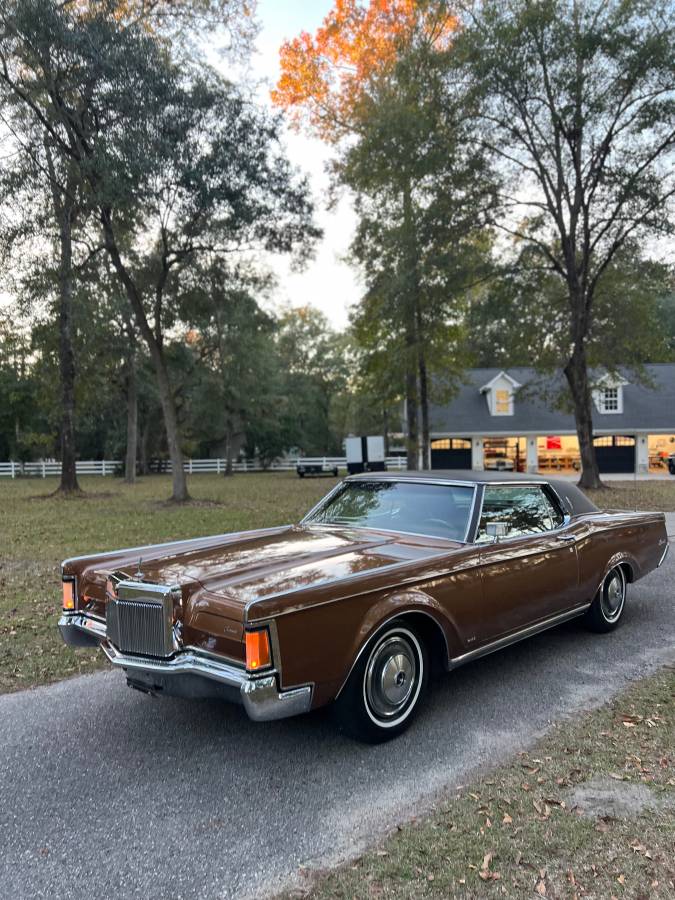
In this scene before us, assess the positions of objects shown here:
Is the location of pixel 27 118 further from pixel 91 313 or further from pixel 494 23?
pixel 494 23

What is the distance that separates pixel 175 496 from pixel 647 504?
13.0 meters

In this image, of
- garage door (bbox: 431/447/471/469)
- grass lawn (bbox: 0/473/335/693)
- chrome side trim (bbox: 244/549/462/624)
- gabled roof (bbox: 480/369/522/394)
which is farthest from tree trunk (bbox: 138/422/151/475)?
chrome side trim (bbox: 244/549/462/624)

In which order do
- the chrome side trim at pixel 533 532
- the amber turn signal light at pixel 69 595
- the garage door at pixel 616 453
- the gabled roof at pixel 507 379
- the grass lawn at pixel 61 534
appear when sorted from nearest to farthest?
1. the amber turn signal light at pixel 69 595
2. the chrome side trim at pixel 533 532
3. the grass lawn at pixel 61 534
4. the garage door at pixel 616 453
5. the gabled roof at pixel 507 379

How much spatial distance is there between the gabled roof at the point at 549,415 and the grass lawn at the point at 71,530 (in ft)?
31.7

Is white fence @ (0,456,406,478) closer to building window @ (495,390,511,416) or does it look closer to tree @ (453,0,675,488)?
building window @ (495,390,511,416)

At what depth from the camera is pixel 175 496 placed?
1830 cm

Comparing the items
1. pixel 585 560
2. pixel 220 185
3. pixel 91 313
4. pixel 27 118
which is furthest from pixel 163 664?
pixel 91 313

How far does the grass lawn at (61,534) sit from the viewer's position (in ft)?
16.6

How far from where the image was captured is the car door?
4.16 metres

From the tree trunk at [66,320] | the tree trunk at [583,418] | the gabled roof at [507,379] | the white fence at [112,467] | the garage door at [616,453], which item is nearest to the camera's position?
the tree trunk at [66,320]

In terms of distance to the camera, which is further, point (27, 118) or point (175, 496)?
point (175, 496)

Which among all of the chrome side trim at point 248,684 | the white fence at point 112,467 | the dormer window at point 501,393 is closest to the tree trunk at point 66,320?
the white fence at point 112,467

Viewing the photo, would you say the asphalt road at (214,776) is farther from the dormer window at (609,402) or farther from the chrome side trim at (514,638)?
the dormer window at (609,402)

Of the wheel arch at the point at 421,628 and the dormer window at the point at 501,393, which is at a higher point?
the dormer window at the point at 501,393
